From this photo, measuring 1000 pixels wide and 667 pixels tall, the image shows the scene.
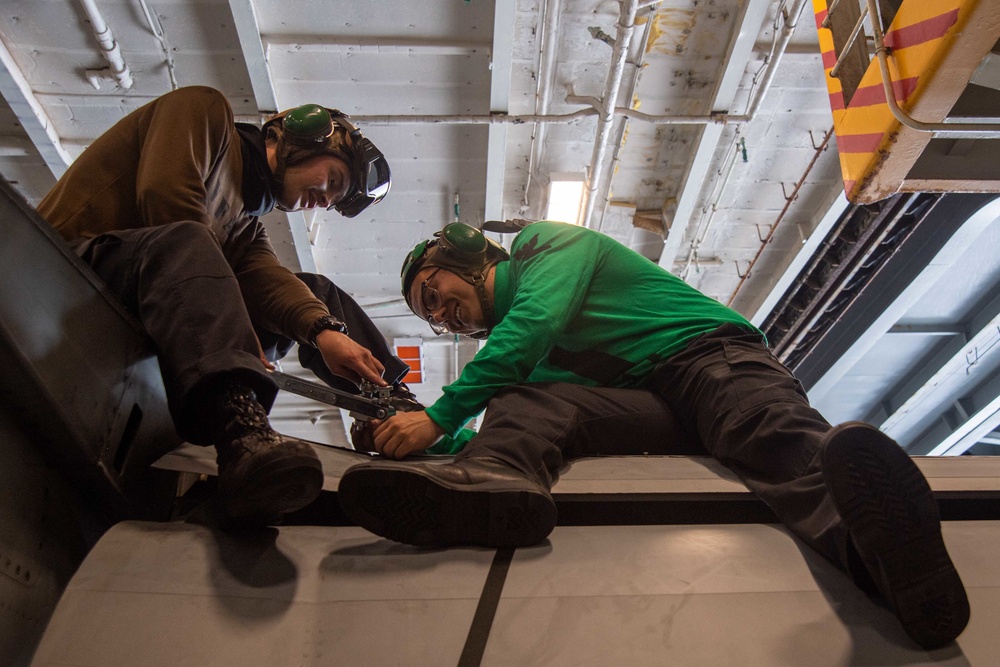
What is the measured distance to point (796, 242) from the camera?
17.9ft

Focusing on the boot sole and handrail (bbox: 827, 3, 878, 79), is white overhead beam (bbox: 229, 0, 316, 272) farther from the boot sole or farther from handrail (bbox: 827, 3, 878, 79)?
the boot sole

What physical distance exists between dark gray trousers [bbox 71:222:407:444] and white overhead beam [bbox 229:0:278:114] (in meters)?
2.47

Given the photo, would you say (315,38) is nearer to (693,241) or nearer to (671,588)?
(693,241)

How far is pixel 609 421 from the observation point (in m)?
2.16

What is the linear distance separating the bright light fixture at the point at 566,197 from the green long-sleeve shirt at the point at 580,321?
228 cm

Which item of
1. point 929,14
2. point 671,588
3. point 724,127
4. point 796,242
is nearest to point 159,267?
point 671,588

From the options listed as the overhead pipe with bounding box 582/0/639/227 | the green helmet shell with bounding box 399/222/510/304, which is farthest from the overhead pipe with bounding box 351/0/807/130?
the green helmet shell with bounding box 399/222/510/304

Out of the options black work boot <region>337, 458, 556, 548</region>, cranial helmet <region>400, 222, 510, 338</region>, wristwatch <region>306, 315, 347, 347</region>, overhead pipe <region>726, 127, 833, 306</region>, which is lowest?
overhead pipe <region>726, 127, 833, 306</region>

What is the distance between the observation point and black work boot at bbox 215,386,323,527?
1378 mm

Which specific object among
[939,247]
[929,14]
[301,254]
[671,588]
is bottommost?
[301,254]

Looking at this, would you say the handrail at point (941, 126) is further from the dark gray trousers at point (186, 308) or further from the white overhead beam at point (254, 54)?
the white overhead beam at point (254, 54)

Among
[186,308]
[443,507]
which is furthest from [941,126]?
[186,308]

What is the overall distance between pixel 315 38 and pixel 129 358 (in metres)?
3.05

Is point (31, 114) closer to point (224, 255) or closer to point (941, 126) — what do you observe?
point (224, 255)
